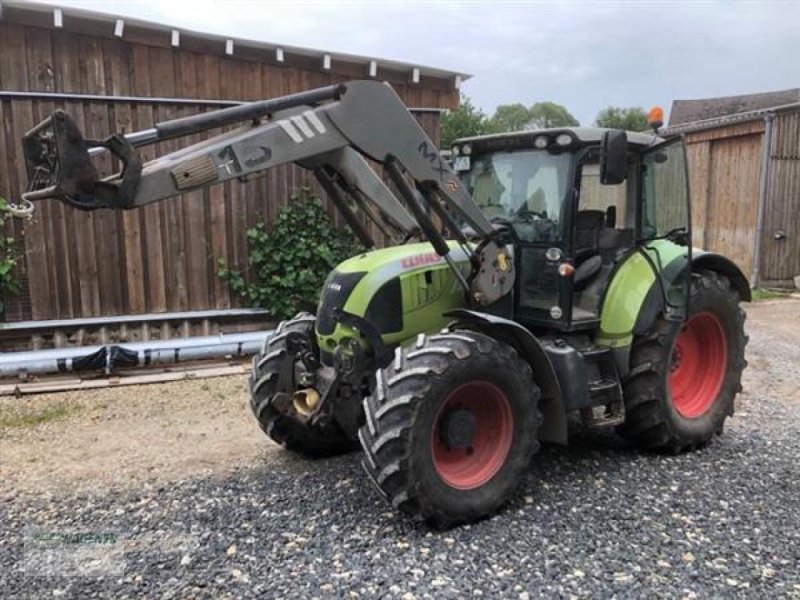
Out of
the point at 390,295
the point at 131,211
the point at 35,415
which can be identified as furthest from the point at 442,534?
the point at 131,211

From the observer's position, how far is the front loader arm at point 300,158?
2.80m

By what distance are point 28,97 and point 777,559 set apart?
7328mm

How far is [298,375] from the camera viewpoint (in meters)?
4.19

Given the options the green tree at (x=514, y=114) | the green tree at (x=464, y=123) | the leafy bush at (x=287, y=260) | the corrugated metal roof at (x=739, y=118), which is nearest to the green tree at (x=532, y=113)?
the green tree at (x=514, y=114)

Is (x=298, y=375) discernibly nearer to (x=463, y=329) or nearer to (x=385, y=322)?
(x=385, y=322)

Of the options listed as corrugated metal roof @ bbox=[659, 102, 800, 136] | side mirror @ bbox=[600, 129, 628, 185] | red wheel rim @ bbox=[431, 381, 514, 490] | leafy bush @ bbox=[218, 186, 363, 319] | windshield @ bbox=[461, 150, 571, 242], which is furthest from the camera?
corrugated metal roof @ bbox=[659, 102, 800, 136]

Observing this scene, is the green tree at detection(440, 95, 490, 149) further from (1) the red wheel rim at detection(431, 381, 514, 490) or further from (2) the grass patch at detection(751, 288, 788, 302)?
(1) the red wheel rim at detection(431, 381, 514, 490)

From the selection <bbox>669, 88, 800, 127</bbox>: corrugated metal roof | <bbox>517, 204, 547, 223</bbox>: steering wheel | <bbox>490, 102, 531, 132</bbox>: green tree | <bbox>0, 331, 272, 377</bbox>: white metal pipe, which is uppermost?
<bbox>490, 102, 531, 132</bbox>: green tree

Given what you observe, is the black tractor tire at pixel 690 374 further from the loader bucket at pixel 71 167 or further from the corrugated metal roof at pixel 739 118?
the corrugated metal roof at pixel 739 118

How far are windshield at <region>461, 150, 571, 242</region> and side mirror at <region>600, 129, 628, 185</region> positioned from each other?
398 mm

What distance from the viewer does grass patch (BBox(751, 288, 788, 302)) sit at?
457 inches

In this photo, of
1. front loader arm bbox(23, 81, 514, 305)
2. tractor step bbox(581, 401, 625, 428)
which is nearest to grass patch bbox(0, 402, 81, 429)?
front loader arm bbox(23, 81, 514, 305)

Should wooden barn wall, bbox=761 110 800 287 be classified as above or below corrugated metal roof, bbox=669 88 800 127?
below

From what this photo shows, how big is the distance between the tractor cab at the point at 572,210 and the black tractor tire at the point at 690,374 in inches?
12.4
